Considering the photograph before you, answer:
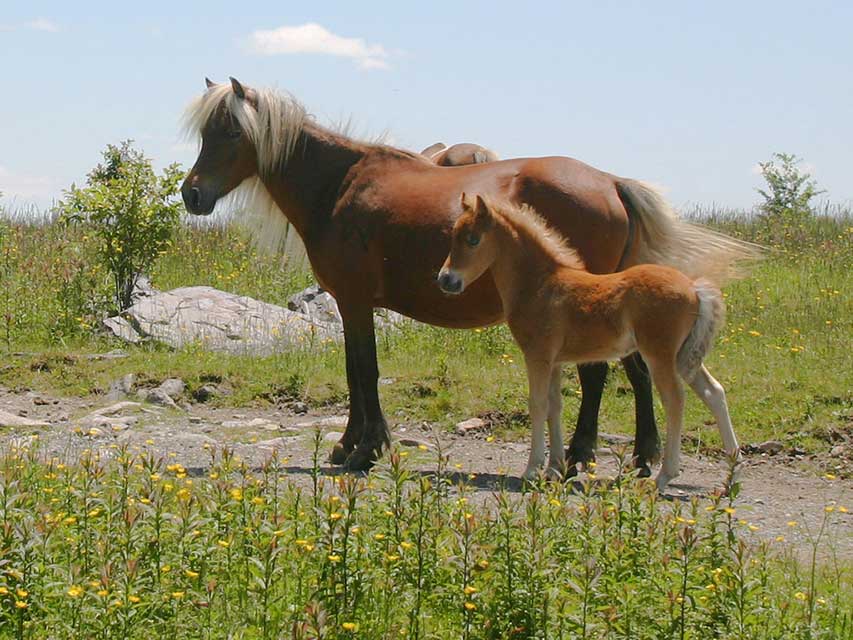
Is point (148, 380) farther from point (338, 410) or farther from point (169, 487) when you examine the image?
point (169, 487)

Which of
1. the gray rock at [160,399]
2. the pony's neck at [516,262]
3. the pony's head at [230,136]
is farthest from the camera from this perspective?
the gray rock at [160,399]

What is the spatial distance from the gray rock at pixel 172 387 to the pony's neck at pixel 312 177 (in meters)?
2.53

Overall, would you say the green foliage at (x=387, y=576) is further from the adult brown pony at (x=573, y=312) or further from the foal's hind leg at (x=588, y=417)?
the foal's hind leg at (x=588, y=417)

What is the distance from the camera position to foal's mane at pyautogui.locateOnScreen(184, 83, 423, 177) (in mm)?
8836

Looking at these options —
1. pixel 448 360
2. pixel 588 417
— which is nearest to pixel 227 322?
pixel 448 360

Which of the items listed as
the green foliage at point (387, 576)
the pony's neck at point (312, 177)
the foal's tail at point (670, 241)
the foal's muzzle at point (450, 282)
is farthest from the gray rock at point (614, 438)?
the green foliage at point (387, 576)

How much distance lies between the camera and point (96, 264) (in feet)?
46.8

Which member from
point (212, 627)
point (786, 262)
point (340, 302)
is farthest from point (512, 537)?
point (786, 262)

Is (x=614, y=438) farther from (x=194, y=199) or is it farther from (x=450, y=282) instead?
(x=194, y=199)

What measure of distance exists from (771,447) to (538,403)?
238 cm

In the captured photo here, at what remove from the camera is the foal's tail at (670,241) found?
27.4ft

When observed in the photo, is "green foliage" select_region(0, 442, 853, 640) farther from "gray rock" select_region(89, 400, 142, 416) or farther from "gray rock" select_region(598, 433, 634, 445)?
"gray rock" select_region(89, 400, 142, 416)

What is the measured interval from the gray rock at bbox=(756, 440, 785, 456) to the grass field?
11 cm

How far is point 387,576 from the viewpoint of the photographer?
476 cm
